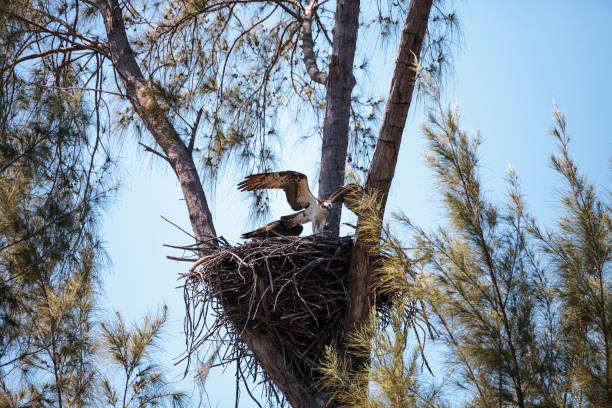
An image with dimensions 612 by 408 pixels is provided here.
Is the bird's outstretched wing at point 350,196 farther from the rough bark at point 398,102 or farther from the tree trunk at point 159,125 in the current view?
the tree trunk at point 159,125

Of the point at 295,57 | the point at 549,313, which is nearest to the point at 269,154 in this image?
the point at 295,57

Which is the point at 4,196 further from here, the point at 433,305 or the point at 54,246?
the point at 433,305

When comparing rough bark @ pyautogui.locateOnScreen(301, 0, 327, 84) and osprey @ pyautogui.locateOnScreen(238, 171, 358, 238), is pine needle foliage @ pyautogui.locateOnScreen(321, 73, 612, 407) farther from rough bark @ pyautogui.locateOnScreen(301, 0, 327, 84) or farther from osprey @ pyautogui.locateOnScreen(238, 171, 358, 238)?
rough bark @ pyautogui.locateOnScreen(301, 0, 327, 84)

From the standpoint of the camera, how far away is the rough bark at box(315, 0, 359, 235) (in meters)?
3.59

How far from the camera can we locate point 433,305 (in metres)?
2.22

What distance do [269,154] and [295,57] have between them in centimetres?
103

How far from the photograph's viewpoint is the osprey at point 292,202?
121 inches

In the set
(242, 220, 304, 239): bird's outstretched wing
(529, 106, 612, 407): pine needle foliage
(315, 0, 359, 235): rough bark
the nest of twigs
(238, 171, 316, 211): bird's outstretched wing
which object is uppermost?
(315, 0, 359, 235): rough bark

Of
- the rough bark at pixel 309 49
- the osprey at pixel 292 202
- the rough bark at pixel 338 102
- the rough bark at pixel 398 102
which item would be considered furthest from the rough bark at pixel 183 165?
the rough bark at pixel 309 49

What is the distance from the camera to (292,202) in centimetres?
321

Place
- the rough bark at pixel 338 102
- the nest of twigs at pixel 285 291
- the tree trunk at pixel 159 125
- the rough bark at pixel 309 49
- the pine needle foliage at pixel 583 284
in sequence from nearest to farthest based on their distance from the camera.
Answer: the pine needle foliage at pixel 583 284 → the nest of twigs at pixel 285 291 → the tree trunk at pixel 159 125 → the rough bark at pixel 338 102 → the rough bark at pixel 309 49

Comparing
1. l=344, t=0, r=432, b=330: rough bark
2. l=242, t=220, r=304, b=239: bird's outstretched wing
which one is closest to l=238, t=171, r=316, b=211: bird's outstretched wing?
l=242, t=220, r=304, b=239: bird's outstretched wing

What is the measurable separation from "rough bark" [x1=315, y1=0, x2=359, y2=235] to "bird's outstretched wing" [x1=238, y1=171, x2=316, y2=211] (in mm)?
367

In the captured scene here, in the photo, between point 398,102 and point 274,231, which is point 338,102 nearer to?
point 274,231
